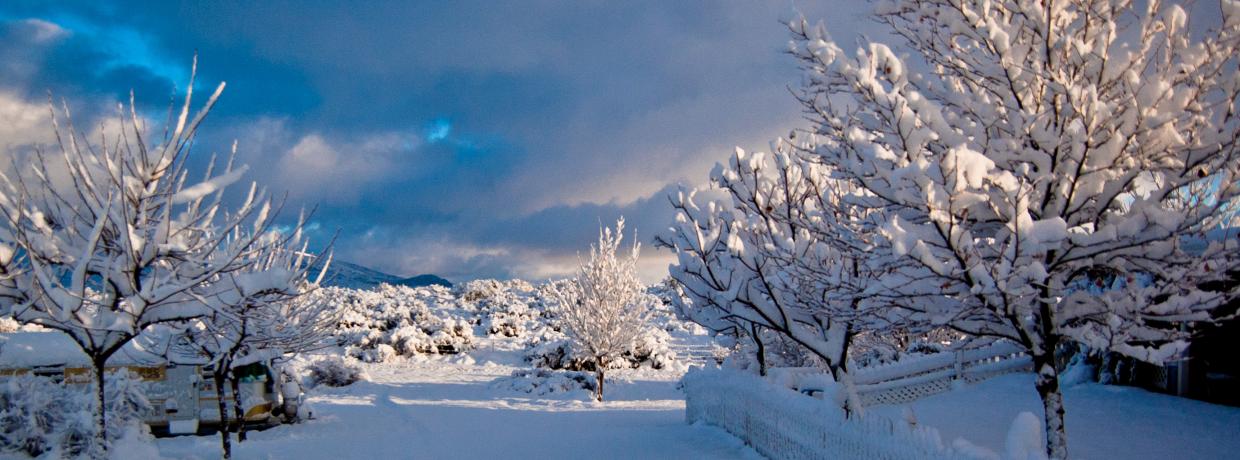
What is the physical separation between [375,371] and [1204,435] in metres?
29.2

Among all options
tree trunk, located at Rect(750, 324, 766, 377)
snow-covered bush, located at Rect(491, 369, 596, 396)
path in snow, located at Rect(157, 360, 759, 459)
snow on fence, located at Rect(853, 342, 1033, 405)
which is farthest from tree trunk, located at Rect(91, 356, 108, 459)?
snow-covered bush, located at Rect(491, 369, 596, 396)

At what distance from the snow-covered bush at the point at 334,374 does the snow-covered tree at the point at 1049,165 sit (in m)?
25.2

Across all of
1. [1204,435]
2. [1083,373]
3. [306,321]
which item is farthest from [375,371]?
[1204,435]

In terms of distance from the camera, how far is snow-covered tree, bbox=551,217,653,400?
2327cm

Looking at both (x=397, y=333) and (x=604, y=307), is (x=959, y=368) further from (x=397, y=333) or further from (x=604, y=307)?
(x=397, y=333)

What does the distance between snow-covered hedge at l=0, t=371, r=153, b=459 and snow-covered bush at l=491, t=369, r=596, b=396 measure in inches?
594

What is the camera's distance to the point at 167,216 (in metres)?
6.45

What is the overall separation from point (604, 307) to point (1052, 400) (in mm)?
18365

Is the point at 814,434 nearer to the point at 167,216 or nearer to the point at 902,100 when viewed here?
the point at 902,100

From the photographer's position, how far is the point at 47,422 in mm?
10234

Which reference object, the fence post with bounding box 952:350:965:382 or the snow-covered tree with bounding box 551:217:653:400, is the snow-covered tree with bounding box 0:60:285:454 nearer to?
the fence post with bounding box 952:350:965:382

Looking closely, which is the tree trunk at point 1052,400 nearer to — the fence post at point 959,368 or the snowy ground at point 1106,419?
the snowy ground at point 1106,419

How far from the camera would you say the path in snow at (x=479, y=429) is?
11.9 m

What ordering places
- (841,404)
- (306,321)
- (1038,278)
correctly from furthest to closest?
(306,321) < (841,404) < (1038,278)
